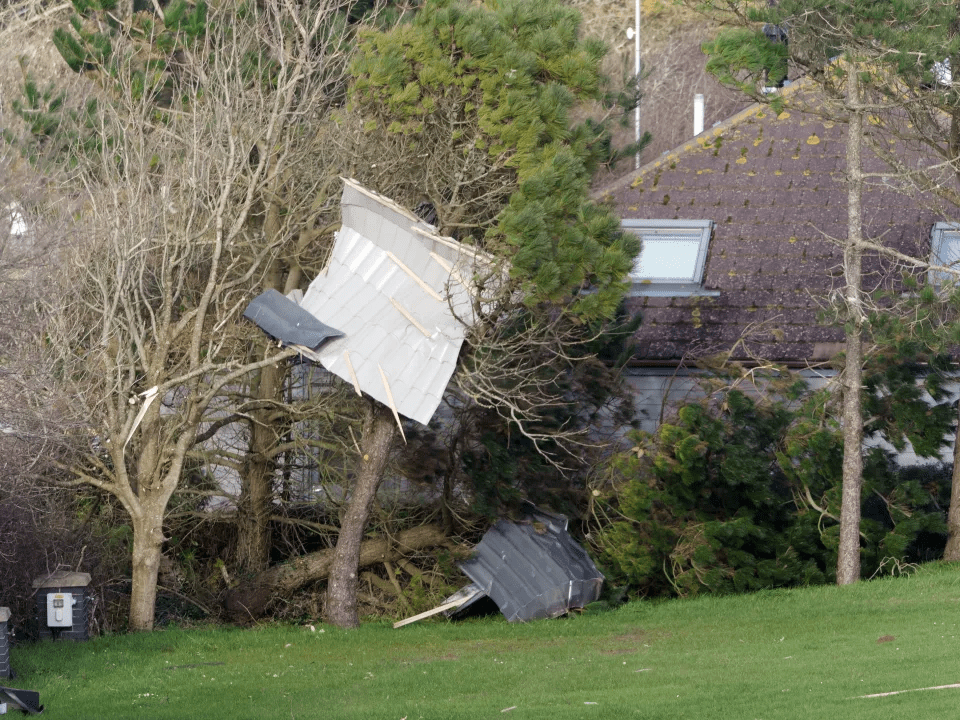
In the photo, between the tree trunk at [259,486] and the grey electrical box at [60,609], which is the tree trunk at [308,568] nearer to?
the tree trunk at [259,486]

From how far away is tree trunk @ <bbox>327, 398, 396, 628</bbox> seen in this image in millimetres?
15492

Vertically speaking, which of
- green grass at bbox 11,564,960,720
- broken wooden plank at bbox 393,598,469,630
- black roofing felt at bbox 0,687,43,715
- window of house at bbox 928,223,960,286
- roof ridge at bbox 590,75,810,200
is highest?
roof ridge at bbox 590,75,810,200

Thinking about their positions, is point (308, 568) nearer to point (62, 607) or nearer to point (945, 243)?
point (62, 607)

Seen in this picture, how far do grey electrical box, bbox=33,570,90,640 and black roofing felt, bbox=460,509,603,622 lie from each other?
14.9 feet

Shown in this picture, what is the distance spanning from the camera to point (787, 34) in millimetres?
14102

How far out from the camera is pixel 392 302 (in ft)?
48.5

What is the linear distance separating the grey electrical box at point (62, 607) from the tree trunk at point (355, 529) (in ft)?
9.22

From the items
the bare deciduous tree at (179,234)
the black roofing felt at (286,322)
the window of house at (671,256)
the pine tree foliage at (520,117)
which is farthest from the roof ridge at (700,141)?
the black roofing felt at (286,322)

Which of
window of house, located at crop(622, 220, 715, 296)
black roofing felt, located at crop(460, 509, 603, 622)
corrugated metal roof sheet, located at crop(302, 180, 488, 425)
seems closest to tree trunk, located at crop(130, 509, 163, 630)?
corrugated metal roof sheet, located at crop(302, 180, 488, 425)

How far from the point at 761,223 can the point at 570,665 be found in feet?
29.5

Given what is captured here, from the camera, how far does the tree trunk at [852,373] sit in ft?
46.8

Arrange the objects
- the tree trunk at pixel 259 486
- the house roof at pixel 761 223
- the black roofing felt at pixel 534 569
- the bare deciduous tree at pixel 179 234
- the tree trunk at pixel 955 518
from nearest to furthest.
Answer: the bare deciduous tree at pixel 179 234 < the tree trunk at pixel 955 518 < the black roofing felt at pixel 534 569 < the tree trunk at pixel 259 486 < the house roof at pixel 761 223

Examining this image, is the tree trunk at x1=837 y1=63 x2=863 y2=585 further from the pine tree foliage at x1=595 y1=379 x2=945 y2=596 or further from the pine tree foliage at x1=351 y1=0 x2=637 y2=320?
the pine tree foliage at x1=351 y1=0 x2=637 y2=320

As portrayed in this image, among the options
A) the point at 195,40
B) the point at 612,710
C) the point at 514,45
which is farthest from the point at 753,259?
the point at 612,710
